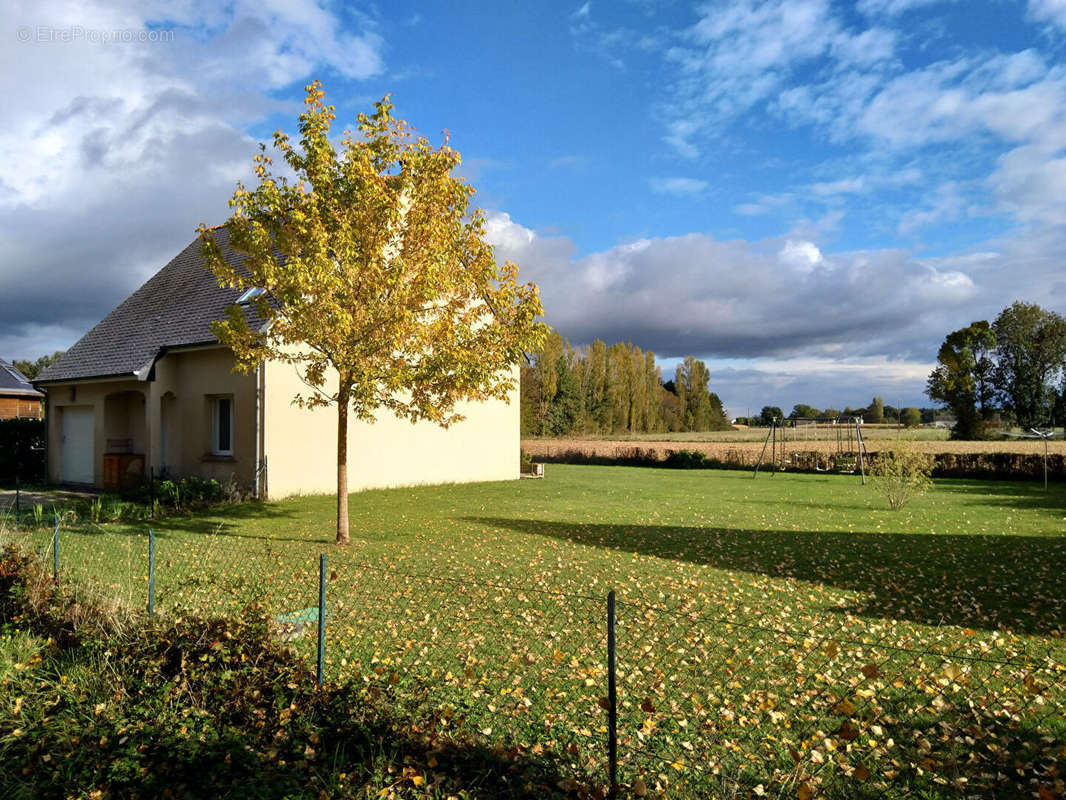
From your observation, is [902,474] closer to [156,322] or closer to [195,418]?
[195,418]

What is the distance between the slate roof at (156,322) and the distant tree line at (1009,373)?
5160 centimetres

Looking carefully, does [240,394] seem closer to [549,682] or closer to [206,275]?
[206,275]

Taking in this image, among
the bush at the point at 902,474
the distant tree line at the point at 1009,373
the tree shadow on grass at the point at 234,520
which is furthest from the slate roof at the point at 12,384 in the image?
the distant tree line at the point at 1009,373

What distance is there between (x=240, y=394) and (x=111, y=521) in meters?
4.70

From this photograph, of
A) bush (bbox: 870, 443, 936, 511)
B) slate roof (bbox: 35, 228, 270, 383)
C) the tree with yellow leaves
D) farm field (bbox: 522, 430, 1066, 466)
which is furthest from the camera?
farm field (bbox: 522, 430, 1066, 466)

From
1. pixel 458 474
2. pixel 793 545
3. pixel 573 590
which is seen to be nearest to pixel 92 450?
pixel 458 474

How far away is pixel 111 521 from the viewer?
12.8 metres

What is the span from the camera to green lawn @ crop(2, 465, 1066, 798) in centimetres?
421

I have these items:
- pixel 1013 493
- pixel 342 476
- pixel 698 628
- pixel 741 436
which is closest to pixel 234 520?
pixel 342 476

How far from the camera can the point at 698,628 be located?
6.74 m

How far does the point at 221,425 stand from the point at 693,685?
15858mm

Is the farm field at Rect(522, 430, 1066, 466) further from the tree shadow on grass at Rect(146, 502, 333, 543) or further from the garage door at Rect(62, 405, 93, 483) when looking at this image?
the tree shadow on grass at Rect(146, 502, 333, 543)

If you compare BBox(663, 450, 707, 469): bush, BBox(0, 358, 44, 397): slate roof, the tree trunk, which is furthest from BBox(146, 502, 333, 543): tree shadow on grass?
BBox(663, 450, 707, 469): bush

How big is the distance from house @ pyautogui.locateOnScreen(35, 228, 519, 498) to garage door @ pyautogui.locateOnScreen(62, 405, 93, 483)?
0.12 ft
